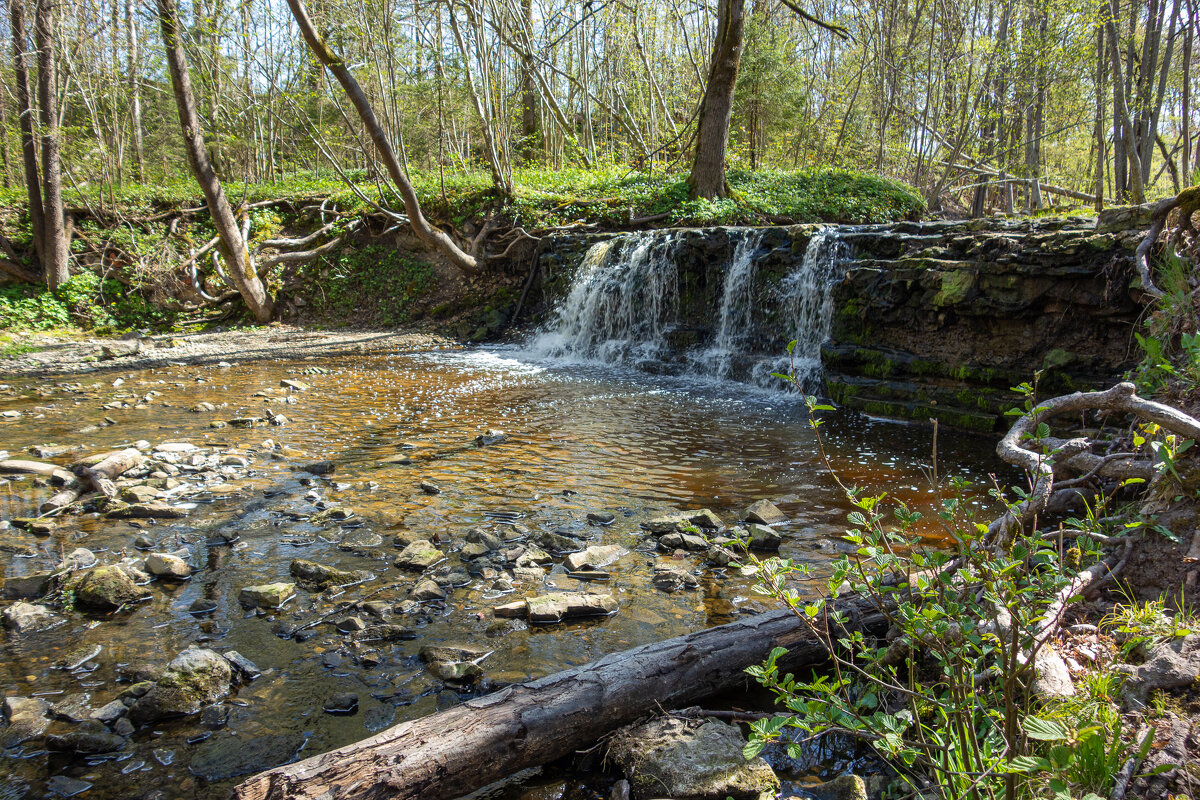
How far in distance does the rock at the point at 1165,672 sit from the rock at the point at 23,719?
3706mm

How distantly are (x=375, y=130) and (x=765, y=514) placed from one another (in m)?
9.10

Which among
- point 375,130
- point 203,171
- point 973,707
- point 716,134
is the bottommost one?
point 973,707

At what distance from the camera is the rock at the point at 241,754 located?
7.27 ft

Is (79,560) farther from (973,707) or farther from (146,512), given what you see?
(973,707)

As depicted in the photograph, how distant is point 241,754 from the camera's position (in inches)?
90.8

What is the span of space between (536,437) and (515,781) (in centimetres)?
476

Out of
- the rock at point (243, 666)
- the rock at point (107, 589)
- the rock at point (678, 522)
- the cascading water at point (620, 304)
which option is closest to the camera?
the rock at point (243, 666)

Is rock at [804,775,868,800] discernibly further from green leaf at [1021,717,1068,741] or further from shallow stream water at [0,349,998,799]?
shallow stream water at [0,349,998,799]

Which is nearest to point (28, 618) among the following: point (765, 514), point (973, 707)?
point (973, 707)

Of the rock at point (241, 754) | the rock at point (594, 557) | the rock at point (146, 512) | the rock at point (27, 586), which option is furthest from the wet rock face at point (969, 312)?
the rock at point (27, 586)

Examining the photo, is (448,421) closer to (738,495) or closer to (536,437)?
(536,437)

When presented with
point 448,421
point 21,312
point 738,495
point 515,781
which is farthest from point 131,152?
point 515,781

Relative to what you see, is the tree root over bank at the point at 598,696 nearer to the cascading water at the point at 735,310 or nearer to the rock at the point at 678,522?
the rock at the point at 678,522

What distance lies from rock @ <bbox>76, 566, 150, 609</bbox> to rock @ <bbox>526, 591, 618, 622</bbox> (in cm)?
203
